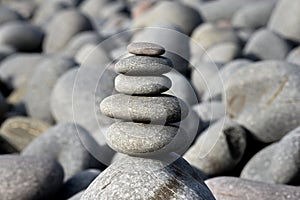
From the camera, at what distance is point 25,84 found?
33.3ft

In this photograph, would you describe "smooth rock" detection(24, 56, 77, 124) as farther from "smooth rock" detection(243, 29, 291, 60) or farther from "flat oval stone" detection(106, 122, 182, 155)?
"flat oval stone" detection(106, 122, 182, 155)

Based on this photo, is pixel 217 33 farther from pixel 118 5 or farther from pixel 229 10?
pixel 118 5

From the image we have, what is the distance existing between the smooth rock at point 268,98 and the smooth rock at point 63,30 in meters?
6.86

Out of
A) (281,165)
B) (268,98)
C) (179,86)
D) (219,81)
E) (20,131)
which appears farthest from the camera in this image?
Answer: (219,81)

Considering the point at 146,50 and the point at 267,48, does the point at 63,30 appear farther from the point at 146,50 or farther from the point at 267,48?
the point at 146,50

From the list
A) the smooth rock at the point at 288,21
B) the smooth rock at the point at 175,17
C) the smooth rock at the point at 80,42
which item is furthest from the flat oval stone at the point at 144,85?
the smooth rock at the point at 175,17

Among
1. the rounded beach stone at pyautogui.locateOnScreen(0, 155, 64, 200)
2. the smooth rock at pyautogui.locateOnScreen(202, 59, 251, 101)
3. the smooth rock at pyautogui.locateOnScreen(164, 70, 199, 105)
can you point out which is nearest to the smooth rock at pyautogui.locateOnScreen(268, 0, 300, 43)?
the smooth rock at pyautogui.locateOnScreen(202, 59, 251, 101)

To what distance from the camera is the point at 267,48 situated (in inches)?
392

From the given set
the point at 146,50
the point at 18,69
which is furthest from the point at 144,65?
the point at 18,69

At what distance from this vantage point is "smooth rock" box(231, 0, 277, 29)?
12.9 m

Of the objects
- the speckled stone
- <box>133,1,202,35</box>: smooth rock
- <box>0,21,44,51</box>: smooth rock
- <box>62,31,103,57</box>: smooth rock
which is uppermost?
the speckled stone

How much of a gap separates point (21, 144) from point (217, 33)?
191 inches

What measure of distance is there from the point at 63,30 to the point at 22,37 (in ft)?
2.84

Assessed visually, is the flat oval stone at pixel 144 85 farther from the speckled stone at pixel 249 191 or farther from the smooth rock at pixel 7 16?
the smooth rock at pixel 7 16
